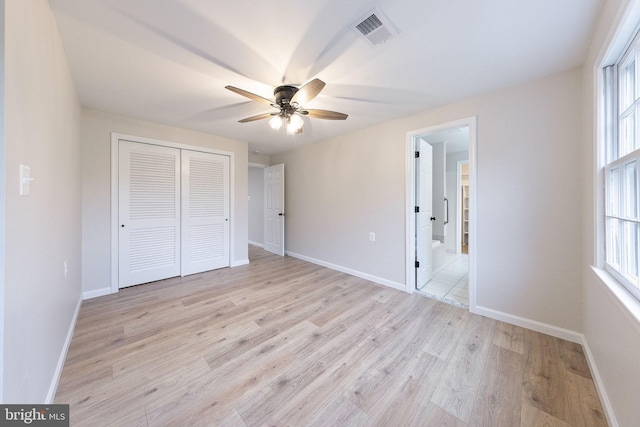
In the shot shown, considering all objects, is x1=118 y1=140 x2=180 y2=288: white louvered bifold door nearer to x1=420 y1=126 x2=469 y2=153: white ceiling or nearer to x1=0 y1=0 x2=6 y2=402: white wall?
x1=0 y1=0 x2=6 y2=402: white wall

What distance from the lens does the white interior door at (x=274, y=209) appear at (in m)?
4.94

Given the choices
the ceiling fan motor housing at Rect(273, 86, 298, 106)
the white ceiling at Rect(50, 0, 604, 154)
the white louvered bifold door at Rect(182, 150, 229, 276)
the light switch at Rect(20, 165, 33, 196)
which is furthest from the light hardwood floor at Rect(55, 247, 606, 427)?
the white ceiling at Rect(50, 0, 604, 154)

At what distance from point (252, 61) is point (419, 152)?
2296mm

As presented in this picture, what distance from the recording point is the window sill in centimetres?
100

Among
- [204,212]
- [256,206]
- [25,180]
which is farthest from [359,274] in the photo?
[256,206]

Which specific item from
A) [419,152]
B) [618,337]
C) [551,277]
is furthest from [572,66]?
[618,337]

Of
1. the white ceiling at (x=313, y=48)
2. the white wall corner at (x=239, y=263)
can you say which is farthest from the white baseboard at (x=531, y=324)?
the white wall corner at (x=239, y=263)

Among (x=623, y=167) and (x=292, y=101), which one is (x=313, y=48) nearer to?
(x=292, y=101)

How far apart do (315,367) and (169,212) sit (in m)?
3.14

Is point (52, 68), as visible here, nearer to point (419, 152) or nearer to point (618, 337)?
point (419, 152)

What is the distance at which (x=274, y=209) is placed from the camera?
518cm

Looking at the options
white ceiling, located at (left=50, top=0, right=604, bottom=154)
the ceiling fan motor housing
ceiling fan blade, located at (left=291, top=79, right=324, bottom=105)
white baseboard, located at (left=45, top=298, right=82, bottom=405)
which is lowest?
white baseboard, located at (left=45, top=298, right=82, bottom=405)

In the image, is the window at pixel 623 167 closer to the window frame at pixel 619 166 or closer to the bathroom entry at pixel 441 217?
the window frame at pixel 619 166

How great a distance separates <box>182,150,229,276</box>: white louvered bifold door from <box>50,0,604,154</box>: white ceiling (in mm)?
1269
